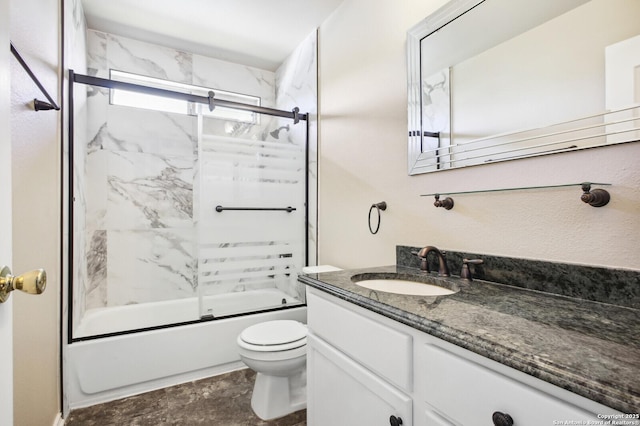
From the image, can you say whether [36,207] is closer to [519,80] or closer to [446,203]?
[446,203]

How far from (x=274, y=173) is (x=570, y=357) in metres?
2.27

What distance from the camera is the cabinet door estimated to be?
35.1 inches

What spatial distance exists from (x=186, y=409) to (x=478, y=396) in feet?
5.77

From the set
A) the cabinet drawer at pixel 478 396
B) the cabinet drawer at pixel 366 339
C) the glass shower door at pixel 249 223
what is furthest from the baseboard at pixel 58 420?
the cabinet drawer at pixel 478 396

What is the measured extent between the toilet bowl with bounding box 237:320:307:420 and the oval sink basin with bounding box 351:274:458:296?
625mm

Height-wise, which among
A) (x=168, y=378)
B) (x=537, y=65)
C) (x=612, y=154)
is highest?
(x=537, y=65)

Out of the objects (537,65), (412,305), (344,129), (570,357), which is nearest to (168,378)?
(412,305)

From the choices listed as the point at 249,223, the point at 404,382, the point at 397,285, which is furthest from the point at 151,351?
the point at 404,382

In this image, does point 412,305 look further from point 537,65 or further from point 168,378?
point 168,378

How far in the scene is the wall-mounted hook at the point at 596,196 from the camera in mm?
951

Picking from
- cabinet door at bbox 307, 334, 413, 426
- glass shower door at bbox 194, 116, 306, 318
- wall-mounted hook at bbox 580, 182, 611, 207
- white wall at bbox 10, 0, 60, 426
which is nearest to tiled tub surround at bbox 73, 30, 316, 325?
glass shower door at bbox 194, 116, 306, 318

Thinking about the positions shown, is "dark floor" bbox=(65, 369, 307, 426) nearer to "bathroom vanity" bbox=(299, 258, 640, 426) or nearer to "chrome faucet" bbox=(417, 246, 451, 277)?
"bathroom vanity" bbox=(299, 258, 640, 426)

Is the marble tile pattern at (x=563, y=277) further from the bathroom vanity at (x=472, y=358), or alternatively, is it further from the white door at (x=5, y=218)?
the white door at (x=5, y=218)

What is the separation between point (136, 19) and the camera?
8.02 ft
